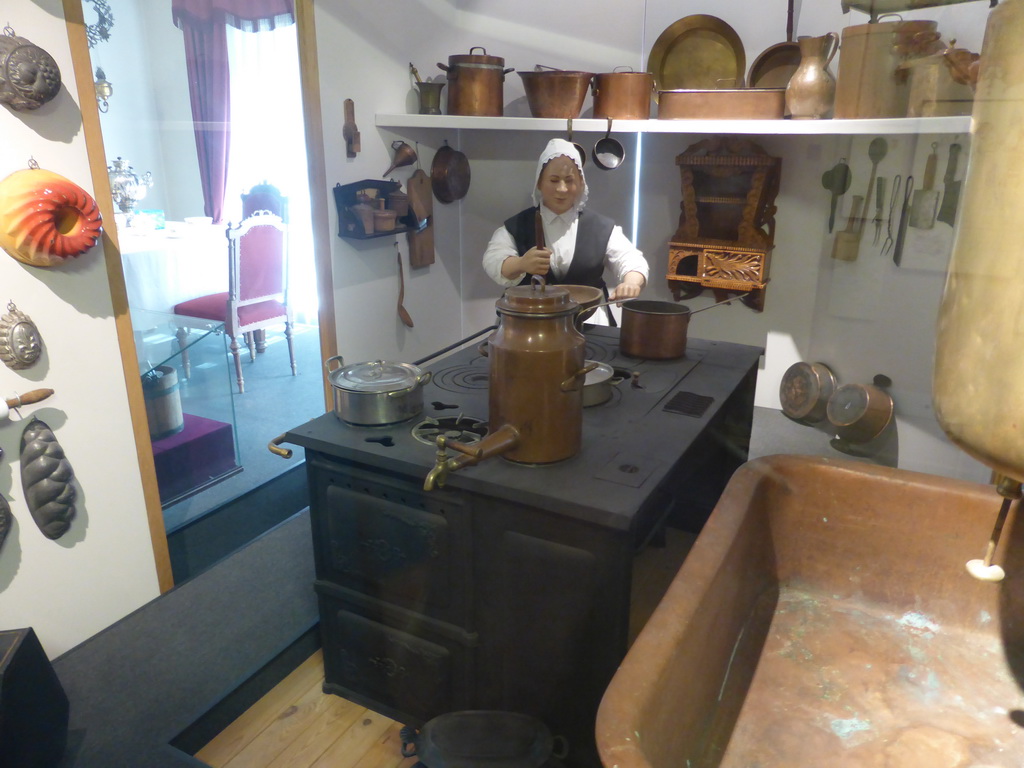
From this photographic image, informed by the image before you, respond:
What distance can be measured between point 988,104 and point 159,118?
2.10 meters

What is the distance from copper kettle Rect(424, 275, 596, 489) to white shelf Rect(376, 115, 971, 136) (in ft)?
4.30

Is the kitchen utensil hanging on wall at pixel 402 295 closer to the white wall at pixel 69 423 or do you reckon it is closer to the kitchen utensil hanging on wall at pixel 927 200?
the white wall at pixel 69 423

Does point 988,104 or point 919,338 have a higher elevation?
point 988,104

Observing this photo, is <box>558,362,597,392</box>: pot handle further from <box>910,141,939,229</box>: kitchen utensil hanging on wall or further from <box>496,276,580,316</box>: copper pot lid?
<box>910,141,939,229</box>: kitchen utensil hanging on wall

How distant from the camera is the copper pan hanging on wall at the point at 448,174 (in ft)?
12.0

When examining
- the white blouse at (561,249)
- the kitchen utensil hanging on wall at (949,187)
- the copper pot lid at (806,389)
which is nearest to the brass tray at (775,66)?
the white blouse at (561,249)

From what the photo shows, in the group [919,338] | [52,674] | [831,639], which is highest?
[919,338]

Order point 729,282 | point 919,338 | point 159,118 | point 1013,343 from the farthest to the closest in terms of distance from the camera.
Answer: point 729,282 → point 919,338 → point 159,118 → point 1013,343

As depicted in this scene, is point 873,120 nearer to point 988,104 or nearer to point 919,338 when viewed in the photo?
point 919,338

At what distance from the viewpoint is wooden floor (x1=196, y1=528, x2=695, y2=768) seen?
5.96 feet

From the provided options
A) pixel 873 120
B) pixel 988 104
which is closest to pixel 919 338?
pixel 873 120

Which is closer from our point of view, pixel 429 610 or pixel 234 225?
pixel 429 610

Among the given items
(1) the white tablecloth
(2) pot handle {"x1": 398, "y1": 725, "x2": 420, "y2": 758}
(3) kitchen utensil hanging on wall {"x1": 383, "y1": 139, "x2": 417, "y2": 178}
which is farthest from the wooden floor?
(3) kitchen utensil hanging on wall {"x1": 383, "y1": 139, "x2": 417, "y2": 178}

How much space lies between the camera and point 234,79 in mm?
2469
